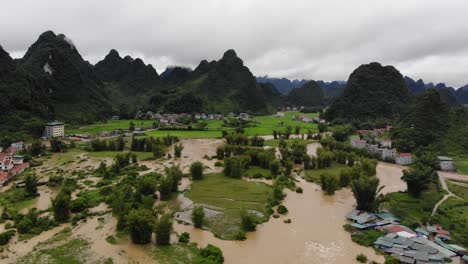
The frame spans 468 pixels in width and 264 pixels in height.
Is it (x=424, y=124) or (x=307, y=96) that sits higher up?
(x=307, y=96)

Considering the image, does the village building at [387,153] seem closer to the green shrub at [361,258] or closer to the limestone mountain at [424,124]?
the limestone mountain at [424,124]

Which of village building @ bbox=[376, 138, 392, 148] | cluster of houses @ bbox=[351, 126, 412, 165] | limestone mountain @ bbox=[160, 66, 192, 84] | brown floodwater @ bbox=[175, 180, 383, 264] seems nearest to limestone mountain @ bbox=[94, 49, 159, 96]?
limestone mountain @ bbox=[160, 66, 192, 84]

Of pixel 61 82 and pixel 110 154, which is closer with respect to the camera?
pixel 110 154

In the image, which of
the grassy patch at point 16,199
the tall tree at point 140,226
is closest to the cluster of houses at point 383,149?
the tall tree at point 140,226

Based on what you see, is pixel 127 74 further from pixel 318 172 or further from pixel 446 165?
pixel 446 165

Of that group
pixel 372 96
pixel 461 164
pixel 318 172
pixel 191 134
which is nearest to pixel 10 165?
pixel 318 172

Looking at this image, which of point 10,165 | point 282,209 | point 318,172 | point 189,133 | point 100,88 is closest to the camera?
point 282,209
